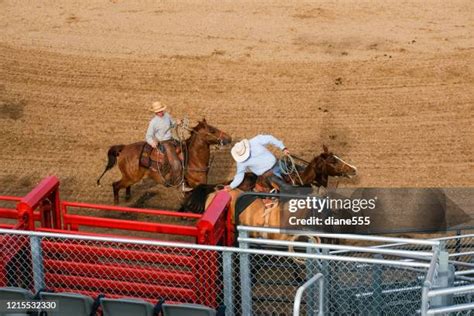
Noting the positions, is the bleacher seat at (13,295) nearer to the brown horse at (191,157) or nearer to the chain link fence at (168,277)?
the chain link fence at (168,277)

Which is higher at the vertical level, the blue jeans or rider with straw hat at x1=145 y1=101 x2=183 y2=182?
rider with straw hat at x1=145 y1=101 x2=183 y2=182

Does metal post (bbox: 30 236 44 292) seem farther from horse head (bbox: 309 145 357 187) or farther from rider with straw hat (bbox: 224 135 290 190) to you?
horse head (bbox: 309 145 357 187)

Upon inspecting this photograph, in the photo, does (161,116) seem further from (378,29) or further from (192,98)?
(378,29)

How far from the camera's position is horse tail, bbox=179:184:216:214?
518 inches

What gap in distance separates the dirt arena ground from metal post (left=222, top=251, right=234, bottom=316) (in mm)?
6075

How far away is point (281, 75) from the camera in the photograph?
1945 centimetres

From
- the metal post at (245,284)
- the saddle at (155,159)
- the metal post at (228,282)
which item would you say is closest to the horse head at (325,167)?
the saddle at (155,159)

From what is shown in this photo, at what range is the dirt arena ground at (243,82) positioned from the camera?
1591 centimetres

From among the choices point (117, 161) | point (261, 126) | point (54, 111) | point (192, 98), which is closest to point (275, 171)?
point (117, 161)

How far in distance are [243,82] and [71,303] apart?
38.1ft

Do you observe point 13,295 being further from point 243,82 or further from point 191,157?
point 243,82

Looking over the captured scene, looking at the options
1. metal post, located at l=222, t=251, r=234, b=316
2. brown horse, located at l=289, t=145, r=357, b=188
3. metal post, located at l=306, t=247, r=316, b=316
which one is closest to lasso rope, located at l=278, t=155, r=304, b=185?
brown horse, located at l=289, t=145, r=357, b=188

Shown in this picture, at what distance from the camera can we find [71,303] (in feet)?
27.2

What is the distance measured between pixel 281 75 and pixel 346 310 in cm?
1103
